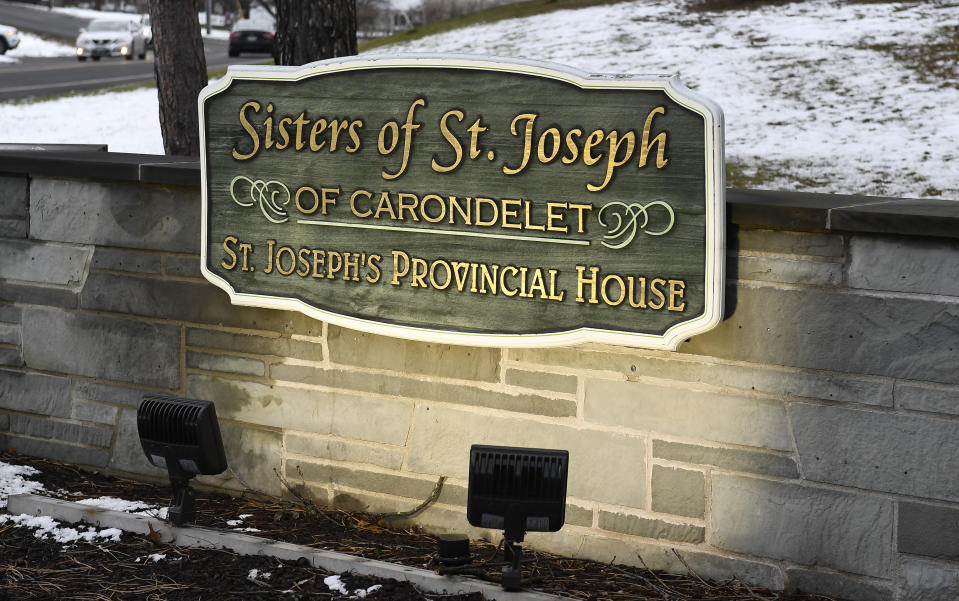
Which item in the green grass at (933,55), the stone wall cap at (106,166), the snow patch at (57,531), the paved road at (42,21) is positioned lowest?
the snow patch at (57,531)

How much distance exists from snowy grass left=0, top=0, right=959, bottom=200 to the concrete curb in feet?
25.7

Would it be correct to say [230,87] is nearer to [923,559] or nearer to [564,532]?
[564,532]

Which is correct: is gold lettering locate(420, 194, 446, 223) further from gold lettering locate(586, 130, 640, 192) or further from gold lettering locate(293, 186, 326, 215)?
gold lettering locate(586, 130, 640, 192)

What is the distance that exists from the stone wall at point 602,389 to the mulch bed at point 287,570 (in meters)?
0.10

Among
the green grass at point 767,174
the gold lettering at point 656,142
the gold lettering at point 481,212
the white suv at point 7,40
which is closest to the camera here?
the gold lettering at point 656,142

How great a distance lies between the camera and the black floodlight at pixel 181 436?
4.29m

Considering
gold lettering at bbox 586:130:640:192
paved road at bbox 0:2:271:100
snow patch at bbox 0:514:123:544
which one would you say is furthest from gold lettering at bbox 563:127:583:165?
paved road at bbox 0:2:271:100

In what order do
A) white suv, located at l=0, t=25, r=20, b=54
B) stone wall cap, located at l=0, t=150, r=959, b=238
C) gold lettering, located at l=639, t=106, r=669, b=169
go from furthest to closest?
white suv, located at l=0, t=25, r=20, b=54 → gold lettering, located at l=639, t=106, r=669, b=169 → stone wall cap, located at l=0, t=150, r=959, b=238

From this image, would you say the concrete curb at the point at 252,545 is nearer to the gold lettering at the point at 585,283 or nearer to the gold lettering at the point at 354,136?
the gold lettering at the point at 585,283

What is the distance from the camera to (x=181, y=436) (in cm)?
432

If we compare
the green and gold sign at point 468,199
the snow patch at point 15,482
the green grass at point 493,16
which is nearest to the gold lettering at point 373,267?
the green and gold sign at point 468,199

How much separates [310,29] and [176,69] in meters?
2.56

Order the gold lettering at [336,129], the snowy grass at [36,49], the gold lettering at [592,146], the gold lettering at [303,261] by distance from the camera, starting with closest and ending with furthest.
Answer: the gold lettering at [592,146] < the gold lettering at [336,129] < the gold lettering at [303,261] < the snowy grass at [36,49]

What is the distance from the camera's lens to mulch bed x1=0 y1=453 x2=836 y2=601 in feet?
13.0
